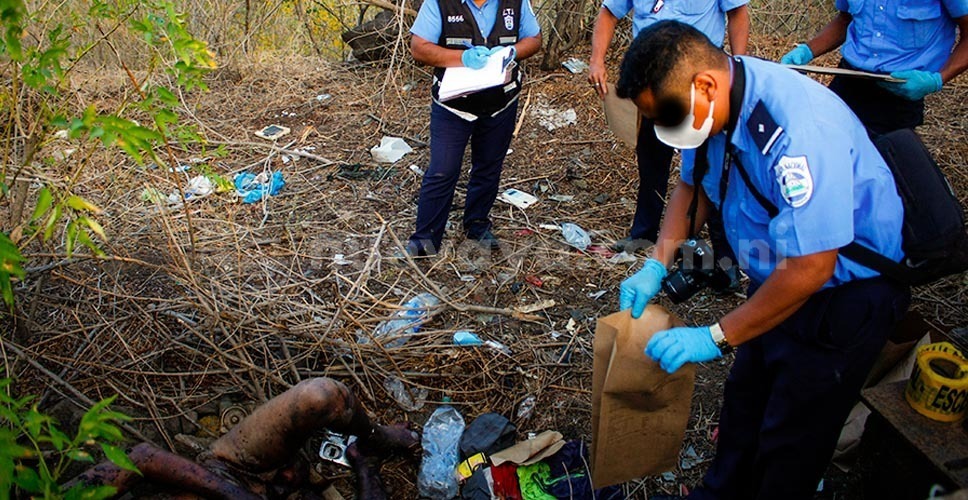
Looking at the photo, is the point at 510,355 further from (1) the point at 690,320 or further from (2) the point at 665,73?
(2) the point at 665,73

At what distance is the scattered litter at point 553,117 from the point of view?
5.46m

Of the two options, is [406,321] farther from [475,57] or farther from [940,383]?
[940,383]

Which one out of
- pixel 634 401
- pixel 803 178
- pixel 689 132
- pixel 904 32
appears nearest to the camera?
pixel 803 178

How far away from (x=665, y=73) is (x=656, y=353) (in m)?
0.78

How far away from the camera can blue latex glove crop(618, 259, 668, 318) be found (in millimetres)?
2074

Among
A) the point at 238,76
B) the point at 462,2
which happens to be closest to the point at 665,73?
the point at 462,2

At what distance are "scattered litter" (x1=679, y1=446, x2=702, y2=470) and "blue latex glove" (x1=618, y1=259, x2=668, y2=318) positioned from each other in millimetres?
921

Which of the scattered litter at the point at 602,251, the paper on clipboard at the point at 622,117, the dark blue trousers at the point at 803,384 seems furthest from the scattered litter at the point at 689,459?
the paper on clipboard at the point at 622,117

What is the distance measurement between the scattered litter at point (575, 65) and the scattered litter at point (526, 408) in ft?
12.3

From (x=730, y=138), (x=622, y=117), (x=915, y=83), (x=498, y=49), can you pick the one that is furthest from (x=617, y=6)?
(x=730, y=138)

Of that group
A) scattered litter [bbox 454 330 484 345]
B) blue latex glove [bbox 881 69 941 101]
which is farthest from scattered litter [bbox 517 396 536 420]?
blue latex glove [bbox 881 69 941 101]

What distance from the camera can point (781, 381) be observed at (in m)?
1.89

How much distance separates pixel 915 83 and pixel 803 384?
5.57 feet

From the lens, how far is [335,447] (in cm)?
264
